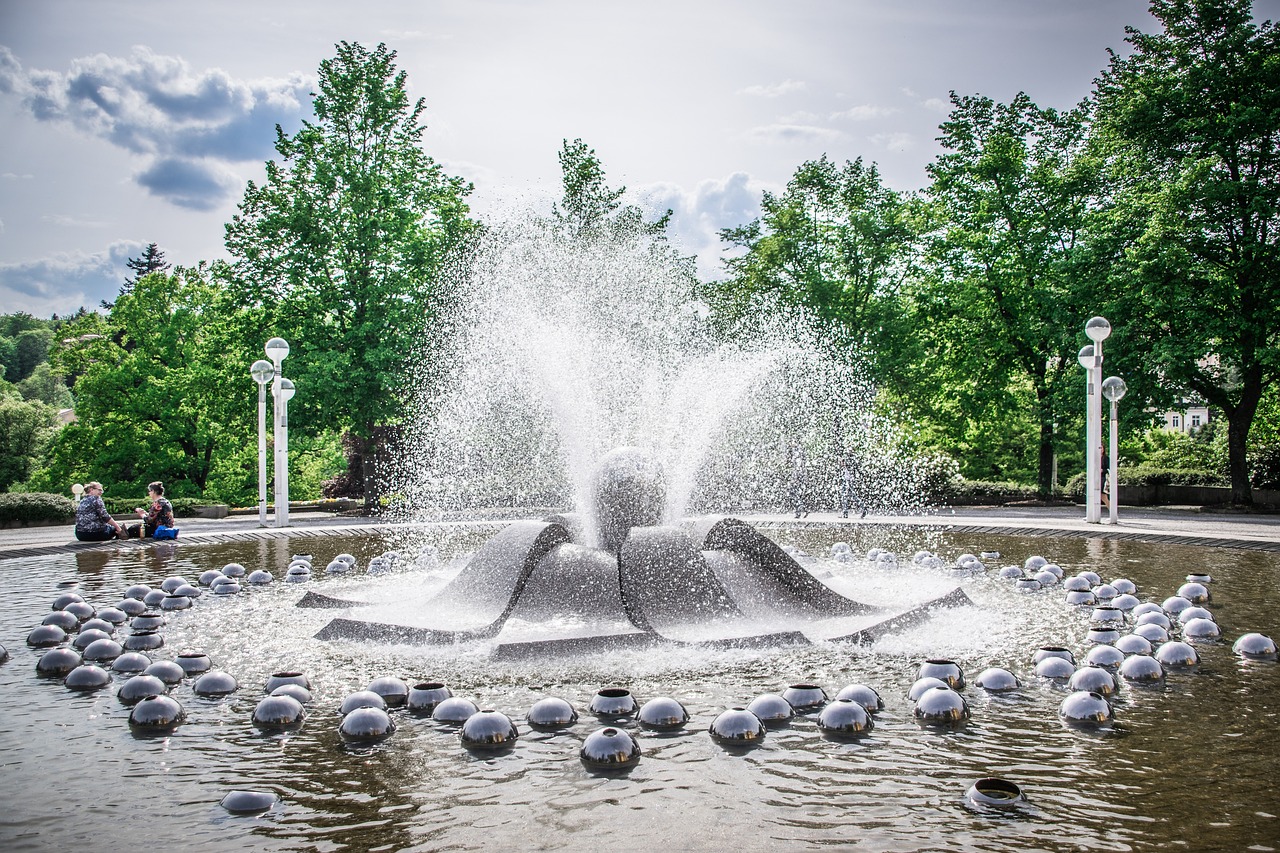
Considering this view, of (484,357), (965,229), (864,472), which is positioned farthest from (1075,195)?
(484,357)

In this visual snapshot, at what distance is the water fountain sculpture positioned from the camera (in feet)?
28.4

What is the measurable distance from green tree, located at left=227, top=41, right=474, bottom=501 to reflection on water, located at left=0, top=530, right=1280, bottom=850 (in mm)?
19960

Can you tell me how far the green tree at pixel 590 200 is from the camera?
33.8 meters

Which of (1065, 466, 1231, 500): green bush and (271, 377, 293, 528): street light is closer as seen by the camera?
(271, 377, 293, 528): street light

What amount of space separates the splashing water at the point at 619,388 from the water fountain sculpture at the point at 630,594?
16.3 m

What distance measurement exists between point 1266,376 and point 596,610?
92.1 ft

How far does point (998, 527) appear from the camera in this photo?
62.5ft

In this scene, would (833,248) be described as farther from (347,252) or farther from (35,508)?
(35,508)

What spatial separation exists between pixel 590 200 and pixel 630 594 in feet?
88.3

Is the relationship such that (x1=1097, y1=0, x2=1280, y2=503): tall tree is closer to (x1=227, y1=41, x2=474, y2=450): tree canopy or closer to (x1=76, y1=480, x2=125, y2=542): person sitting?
(x1=227, y1=41, x2=474, y2=450): tree canopy

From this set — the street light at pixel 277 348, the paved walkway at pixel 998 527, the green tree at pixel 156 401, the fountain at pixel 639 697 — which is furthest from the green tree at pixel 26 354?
the fountain at pixel 639 697

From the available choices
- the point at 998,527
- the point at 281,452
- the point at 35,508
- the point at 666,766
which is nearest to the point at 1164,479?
the point at 998,527

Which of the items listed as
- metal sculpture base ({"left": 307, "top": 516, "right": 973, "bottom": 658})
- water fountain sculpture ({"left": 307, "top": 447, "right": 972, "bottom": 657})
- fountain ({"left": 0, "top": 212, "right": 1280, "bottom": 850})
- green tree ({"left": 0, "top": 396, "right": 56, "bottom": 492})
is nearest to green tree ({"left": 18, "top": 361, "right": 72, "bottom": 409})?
green tree ({"left": 0, "top": 396, "right": 56, "bottom": 492})

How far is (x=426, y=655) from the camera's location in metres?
8.30
